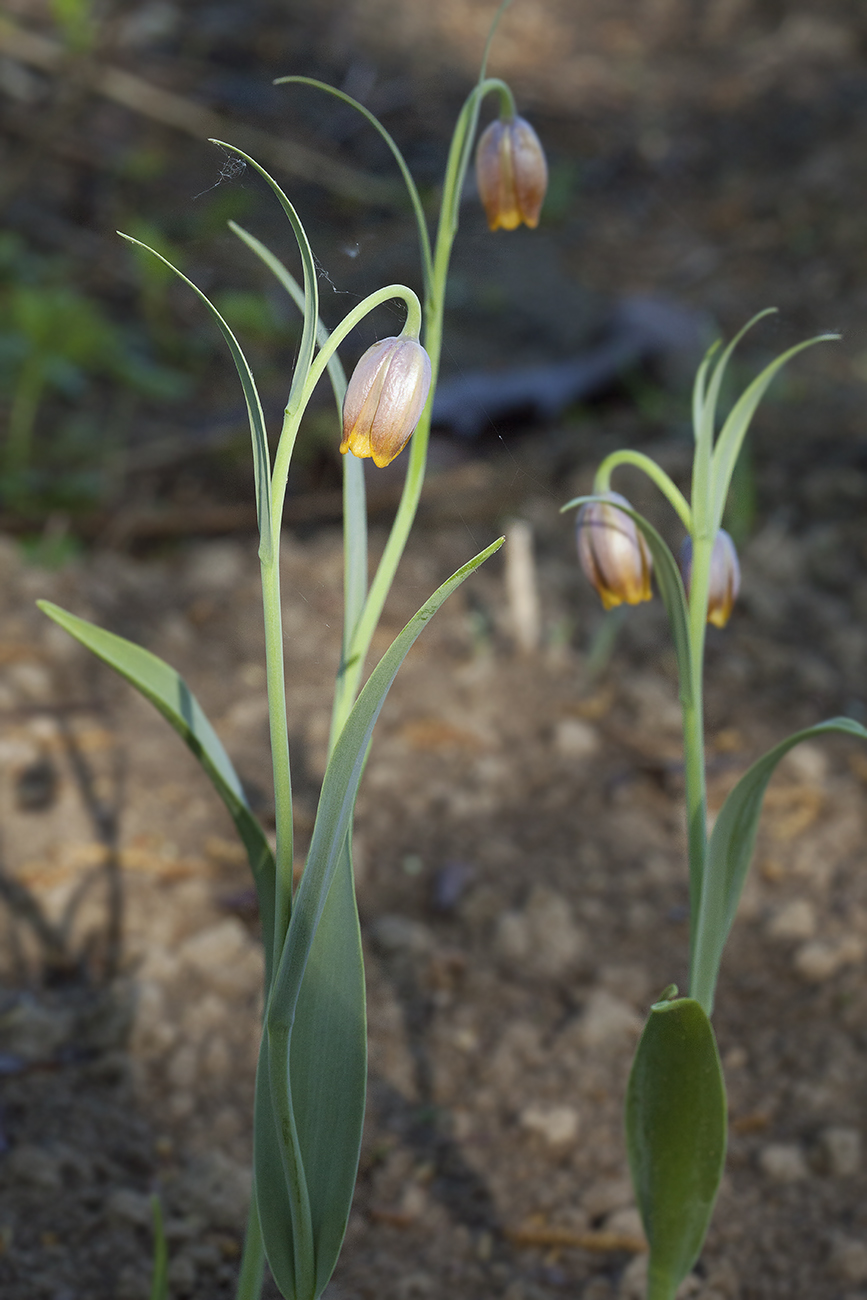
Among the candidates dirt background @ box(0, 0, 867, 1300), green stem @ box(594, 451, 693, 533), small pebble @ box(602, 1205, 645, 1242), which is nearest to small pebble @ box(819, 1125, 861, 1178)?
dirt background @ box(0, 0, 867, 1300)

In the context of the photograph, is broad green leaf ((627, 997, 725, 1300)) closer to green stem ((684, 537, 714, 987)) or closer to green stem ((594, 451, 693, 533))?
green stem ((684, 537, 714, 987))

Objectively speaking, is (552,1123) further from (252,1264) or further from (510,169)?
(510,169)

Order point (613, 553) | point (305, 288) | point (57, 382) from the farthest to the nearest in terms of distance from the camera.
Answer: point (57, 382) → point (613, 553) → point (305, 288)

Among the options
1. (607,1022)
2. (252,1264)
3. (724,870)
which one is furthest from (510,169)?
(607,1022)

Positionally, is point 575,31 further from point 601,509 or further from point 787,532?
point 601,509

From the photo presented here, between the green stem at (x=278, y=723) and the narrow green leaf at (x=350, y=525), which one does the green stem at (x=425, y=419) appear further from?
the green stem at (x=278, y=723)

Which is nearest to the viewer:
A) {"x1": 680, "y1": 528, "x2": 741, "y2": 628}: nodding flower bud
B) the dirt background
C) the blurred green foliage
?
{"x1": 680, "y1": 528, "x2": 741, "y2": 628}: nodding flower bud

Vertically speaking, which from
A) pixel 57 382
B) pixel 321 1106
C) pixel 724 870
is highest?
pixel 57 382

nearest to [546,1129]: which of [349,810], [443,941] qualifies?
[443,941]
